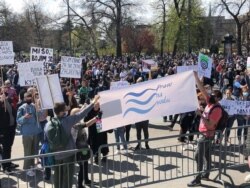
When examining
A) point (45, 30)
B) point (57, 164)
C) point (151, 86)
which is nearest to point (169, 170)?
point (151, 86)

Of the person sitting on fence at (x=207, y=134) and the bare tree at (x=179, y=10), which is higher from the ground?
the bare tree at (x=179, y=10)

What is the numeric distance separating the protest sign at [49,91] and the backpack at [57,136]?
2381mm

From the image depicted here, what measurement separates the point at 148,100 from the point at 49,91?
2.59m

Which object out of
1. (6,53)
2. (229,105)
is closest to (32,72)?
(6,53)

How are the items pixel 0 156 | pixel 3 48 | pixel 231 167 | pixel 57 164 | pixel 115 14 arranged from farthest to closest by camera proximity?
pixel 115 14, pixel 3 48, pixel 0 156, pixel 231 167, pixel 57 164

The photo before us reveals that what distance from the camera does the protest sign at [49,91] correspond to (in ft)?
31.0

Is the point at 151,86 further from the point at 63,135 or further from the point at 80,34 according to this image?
the point at 80,34

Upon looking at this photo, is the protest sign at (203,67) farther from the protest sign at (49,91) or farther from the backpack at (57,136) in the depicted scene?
the backpack at (57,136)

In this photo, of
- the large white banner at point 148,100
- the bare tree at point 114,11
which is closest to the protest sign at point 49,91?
the large white banner at point 148,100

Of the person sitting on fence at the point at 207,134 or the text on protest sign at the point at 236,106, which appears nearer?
the person sitting on fence at the point at 207,134

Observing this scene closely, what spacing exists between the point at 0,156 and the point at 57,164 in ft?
11.8

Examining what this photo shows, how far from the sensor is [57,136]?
278 inches

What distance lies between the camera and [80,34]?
61938 mm

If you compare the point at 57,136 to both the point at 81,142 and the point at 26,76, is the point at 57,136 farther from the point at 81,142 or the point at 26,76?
the point at 26,76
